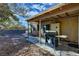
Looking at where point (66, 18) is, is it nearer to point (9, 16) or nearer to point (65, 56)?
point (65, 56)

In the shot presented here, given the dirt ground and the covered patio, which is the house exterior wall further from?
the dirt ground

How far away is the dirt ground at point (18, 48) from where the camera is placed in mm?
4383

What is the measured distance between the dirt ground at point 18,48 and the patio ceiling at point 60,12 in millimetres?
539


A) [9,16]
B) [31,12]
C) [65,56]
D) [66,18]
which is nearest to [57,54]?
[65,56]

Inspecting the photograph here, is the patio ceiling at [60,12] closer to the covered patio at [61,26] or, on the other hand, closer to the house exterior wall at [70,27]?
the covered patio at [61,26]

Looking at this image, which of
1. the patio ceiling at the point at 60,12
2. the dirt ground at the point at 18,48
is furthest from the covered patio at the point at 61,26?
the dirt ground at the point at 18,48

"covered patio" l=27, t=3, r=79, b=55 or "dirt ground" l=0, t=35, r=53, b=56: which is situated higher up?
"covered patio" l=27, t=3, r=79, b=55

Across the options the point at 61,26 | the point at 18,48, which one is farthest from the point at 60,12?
the point at 18,48

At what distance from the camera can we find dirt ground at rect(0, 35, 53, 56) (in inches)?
173

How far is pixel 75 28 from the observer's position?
4.24 metres

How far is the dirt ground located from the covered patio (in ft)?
0.40

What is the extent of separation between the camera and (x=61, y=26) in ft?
14.1

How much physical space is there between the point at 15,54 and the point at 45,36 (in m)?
0.80

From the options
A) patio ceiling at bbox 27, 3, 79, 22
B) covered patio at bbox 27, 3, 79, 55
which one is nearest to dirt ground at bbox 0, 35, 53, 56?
covered patio at bbox 27, 3, 79, 55
